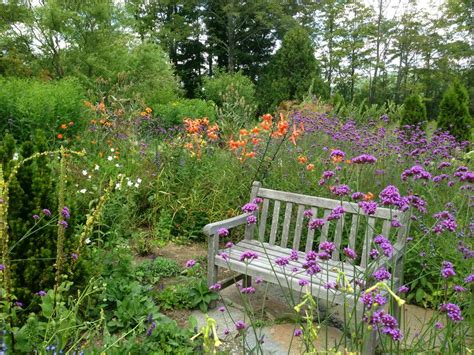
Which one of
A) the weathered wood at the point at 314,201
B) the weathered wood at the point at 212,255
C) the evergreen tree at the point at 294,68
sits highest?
the evergreen tree at the point at 294,68

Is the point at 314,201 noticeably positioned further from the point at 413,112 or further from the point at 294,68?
the point at 294,68

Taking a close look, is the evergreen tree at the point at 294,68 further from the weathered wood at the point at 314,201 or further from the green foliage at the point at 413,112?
the weathered wood at the point at 314,201

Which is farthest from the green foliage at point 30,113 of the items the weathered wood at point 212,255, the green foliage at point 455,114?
the green foliage at point 455,114

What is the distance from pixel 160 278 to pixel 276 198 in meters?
1.25

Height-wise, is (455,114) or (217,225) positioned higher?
(455,114)

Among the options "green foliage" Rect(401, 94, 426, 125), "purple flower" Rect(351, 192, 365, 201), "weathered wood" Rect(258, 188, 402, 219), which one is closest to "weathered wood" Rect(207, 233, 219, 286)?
"weathered wood" Rect(258, 188, 402, 219)

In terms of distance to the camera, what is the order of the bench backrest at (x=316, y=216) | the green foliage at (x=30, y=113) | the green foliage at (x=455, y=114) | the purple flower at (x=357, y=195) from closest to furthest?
1. the purple flower at (x=357, y=195)
2. the bench backrest at (x=316, y=216)
3. the green foliage at (x=30, y=113)
4. the green foliage at (x=455, y=114)

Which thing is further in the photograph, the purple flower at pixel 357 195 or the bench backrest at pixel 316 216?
the bench backrest at pixel 316 216

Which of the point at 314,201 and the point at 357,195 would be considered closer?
the point at 357,195

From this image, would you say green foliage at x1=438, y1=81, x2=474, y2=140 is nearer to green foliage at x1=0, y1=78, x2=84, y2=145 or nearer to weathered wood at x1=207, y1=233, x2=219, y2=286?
weathered wood at x1=207, y1=233, x2=219, y2=286

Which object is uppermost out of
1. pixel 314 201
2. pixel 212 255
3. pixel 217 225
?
pixel 314 201

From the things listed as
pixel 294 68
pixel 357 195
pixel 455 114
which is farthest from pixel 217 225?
pixel 294 68

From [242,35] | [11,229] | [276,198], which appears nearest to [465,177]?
[276,198]

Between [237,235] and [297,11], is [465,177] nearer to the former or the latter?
[237,235]
